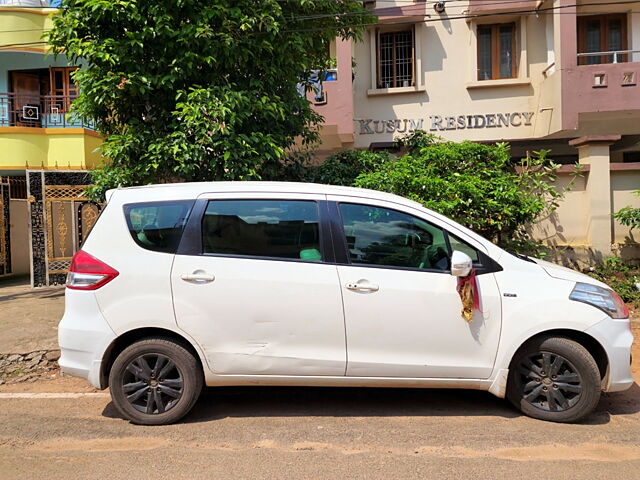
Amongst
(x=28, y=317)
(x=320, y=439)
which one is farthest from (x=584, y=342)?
(x=28, y=317)

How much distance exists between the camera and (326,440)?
3893mm

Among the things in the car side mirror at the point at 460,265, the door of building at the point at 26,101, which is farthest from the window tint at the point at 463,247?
the door of building at the point at 26,101

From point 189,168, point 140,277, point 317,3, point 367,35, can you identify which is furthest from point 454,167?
point 367,35

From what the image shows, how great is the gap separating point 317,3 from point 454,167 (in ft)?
10.4

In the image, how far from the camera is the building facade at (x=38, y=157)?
997cm

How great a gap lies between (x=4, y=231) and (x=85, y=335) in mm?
9011

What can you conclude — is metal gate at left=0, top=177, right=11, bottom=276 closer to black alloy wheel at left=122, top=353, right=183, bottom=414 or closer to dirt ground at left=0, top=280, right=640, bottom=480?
dirt ground at left=0, top=280, right=640, bottom=480

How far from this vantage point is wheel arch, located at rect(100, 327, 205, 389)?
413 centimetres

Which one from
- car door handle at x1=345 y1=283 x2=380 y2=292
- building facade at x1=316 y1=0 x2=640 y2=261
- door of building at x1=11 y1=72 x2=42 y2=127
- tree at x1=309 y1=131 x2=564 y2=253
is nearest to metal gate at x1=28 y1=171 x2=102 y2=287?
door of building at x1=11 y1=72 x2=42 y2=127

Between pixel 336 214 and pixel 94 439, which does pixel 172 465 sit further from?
pixel 336 214

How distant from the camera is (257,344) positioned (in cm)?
407

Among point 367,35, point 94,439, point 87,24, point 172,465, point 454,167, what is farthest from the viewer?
point 367,35

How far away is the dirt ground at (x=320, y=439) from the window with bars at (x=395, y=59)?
32.8 feet

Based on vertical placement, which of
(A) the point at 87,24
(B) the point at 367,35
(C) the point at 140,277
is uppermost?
(B) the point at 367,35
